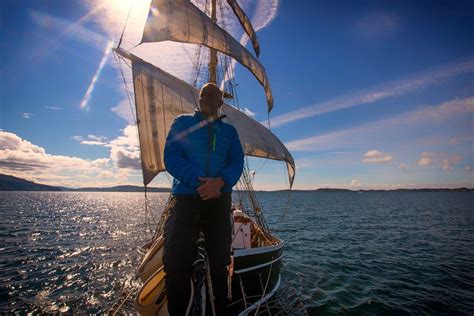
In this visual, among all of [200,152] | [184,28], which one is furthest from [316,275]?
[184,28]

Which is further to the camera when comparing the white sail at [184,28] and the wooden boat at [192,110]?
the white sail at [184,28]

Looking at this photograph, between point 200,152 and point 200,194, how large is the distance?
1.68ft

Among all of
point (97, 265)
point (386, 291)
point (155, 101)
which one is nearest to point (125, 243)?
point (97, 265)

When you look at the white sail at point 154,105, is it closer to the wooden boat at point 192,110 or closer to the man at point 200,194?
the wooden boat at point 192,110

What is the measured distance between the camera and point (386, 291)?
1022cm

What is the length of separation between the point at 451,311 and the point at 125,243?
21415 millimetres

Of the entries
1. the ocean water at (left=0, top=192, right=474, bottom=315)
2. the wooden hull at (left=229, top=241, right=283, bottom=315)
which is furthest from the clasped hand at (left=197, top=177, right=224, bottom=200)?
the ocean water at (left=0, top=192, right=474, bottom=315)

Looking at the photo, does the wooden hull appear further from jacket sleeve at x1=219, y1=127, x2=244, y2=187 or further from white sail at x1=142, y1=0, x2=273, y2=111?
white sail at x1=142, y1=0, x2=273, y2=111

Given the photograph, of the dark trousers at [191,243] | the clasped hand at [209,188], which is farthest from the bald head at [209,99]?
the dark trousers at [191,243]

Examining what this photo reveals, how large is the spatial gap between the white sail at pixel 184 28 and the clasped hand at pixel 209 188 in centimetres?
925

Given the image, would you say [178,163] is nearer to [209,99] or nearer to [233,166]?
[233,166]

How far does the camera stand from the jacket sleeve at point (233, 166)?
2.58 m

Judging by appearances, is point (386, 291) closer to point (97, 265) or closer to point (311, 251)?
point (311, 251)

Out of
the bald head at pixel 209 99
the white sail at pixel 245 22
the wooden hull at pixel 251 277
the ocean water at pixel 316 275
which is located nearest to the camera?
the bald head at pixel 209 99
